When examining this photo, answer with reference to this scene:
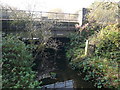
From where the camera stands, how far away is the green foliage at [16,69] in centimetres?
338

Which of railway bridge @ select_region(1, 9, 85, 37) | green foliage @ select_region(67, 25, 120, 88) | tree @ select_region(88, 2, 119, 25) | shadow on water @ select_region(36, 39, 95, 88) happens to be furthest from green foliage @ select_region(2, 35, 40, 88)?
tree @ select_region(88, 2, 119, 25)

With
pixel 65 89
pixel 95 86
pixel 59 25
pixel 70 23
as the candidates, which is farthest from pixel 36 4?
pixel 95 86

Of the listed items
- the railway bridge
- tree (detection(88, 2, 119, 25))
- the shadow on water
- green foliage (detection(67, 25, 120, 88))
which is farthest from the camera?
the railway bridge

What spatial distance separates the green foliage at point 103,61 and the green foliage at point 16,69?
2339 mm

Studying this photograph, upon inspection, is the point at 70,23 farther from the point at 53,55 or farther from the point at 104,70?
the point at 104,70

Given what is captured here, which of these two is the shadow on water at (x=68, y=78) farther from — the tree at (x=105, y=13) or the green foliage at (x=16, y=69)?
the tree at (x=105, y=13)

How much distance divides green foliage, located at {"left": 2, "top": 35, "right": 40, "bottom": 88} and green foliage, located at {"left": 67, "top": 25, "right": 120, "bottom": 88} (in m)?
2.34

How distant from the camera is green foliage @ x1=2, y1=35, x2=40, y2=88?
3.38 meters

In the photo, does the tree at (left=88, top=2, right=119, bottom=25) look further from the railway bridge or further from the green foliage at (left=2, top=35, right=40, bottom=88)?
the green foliage at (left=2, top=35, right=40, bottom=88)

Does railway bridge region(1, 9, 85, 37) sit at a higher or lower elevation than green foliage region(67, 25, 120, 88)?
higher

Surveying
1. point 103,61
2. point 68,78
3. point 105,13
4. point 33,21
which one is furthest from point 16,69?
point 105,13

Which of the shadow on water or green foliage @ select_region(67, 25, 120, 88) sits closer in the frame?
green foliage @ select_region(67, 25, 120, 88)

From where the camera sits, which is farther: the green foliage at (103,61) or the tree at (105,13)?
the tree at (105,13)

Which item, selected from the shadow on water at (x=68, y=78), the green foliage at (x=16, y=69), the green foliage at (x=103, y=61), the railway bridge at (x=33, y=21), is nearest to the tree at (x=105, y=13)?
the green foliage at (x=103, y=61)
